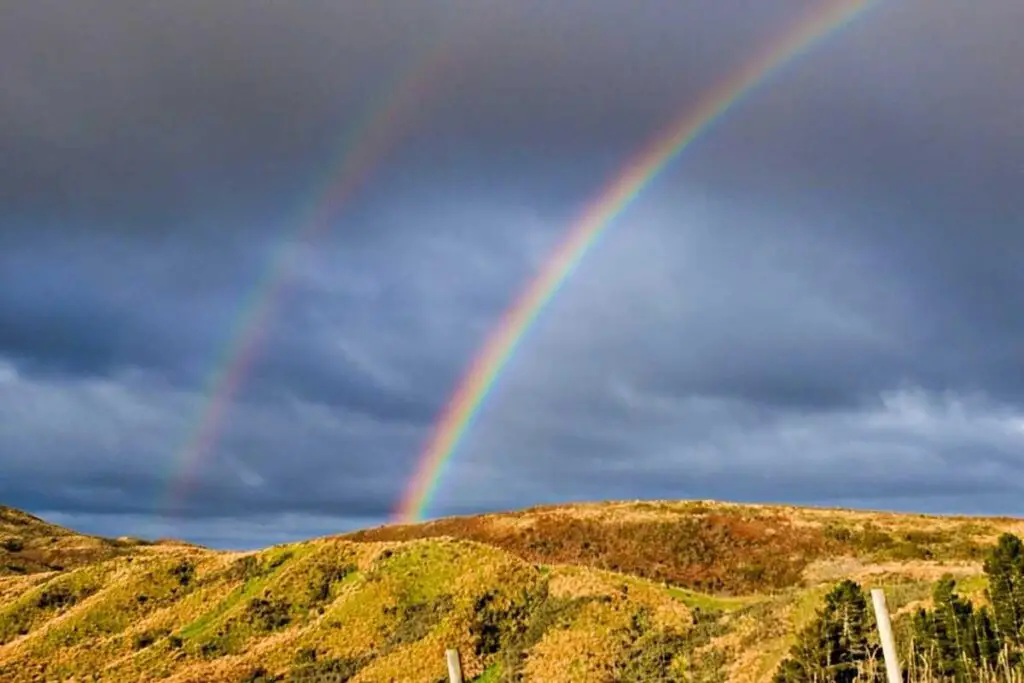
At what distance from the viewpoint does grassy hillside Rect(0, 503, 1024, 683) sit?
37.0 m

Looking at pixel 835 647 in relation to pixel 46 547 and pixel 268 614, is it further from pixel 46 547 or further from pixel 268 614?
pixel 46 547

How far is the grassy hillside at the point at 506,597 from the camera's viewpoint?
1455 inches

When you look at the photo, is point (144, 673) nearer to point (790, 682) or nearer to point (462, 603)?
point (462, 603)

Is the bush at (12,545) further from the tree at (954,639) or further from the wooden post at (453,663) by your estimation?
the tree at (954,639)

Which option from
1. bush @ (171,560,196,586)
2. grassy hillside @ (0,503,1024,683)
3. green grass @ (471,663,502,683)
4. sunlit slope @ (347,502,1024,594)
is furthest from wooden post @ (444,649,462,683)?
bush @ (171,560,196,586)

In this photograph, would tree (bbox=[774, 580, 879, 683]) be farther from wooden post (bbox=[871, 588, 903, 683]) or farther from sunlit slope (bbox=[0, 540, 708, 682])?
wooden post (bbox=[871, 588, 903, 683])

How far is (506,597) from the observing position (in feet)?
150

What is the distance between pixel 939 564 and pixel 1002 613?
1916cm

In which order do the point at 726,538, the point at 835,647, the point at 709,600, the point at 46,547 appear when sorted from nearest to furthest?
the point at 835,647 → the point at 709,600 → the point at 726,538 → the point at 46,547

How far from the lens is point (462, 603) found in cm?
4562

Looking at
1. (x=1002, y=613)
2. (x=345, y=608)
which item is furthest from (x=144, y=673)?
(x=1002, y=613)

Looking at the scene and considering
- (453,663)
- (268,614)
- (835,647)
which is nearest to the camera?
(453,663)

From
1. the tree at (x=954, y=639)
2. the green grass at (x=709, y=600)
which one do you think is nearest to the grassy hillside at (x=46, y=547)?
the green grass at (x=709, y=600)

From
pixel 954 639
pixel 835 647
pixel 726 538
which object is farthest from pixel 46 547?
pixel 954 639
